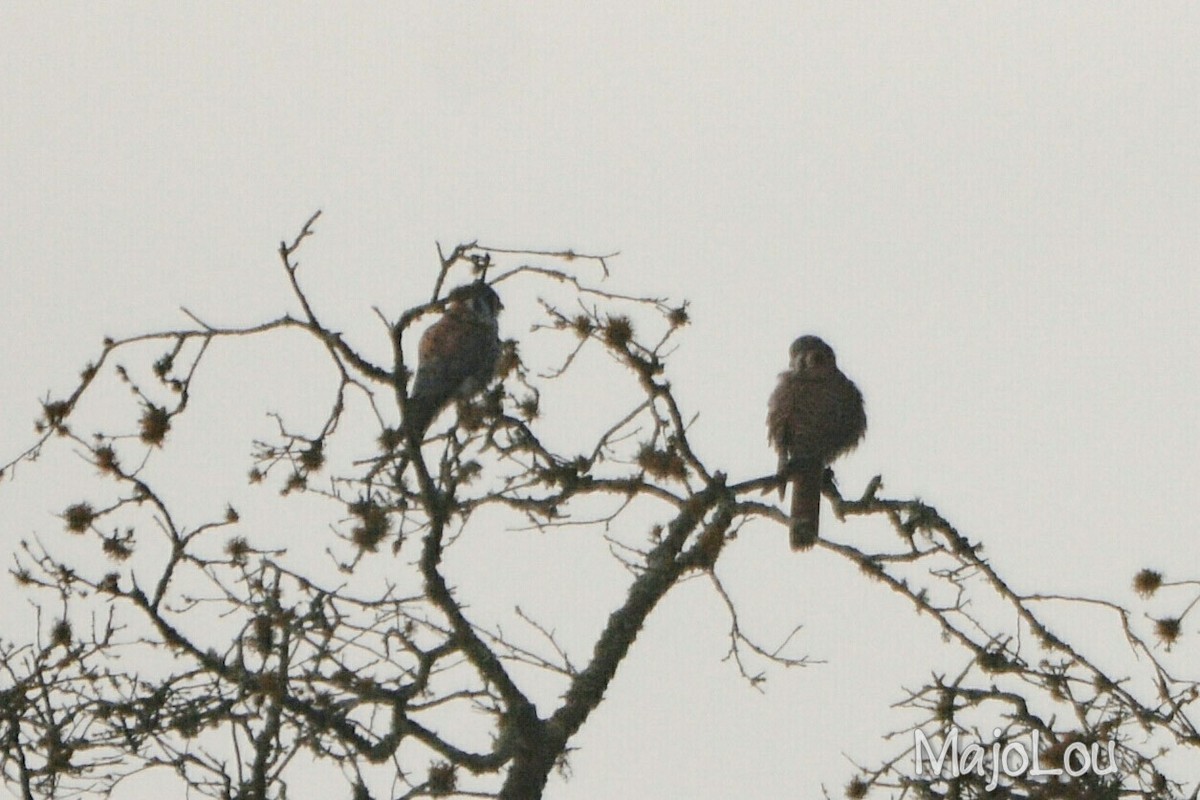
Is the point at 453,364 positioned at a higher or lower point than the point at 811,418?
higher

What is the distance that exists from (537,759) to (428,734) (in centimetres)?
49

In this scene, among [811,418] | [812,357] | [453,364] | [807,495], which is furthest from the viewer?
[453,364]

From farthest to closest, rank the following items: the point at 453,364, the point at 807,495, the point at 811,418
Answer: the point at 453,364 → the point at 811,418 → the point at 807,495

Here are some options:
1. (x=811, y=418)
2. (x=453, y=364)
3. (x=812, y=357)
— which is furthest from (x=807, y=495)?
(x=453, y=364)

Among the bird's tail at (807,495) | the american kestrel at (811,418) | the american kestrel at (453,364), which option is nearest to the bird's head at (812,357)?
the american kestrel at (811,418)

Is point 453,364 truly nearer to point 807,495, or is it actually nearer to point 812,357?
point 812,357

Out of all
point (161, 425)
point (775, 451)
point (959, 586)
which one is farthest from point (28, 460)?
point (775, 451)

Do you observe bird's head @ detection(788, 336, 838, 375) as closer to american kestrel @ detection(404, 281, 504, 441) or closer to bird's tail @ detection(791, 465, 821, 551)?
bird's tail @ detection(791, 465, 821, 551)

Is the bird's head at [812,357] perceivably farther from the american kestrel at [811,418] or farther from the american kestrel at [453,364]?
the american kestrel at [453,364]

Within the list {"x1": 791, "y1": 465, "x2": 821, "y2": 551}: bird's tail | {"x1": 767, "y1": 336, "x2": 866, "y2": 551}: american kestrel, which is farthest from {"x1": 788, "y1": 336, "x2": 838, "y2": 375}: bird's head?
{"x1": 791, "y1": 465, "x2": 821, "y2": 551}: bird's tail

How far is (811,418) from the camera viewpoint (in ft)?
23.8

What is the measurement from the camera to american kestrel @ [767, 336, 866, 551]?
703 centimetres

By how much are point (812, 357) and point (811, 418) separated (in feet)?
1.38

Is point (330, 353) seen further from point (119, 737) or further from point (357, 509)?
point (119, 737)
